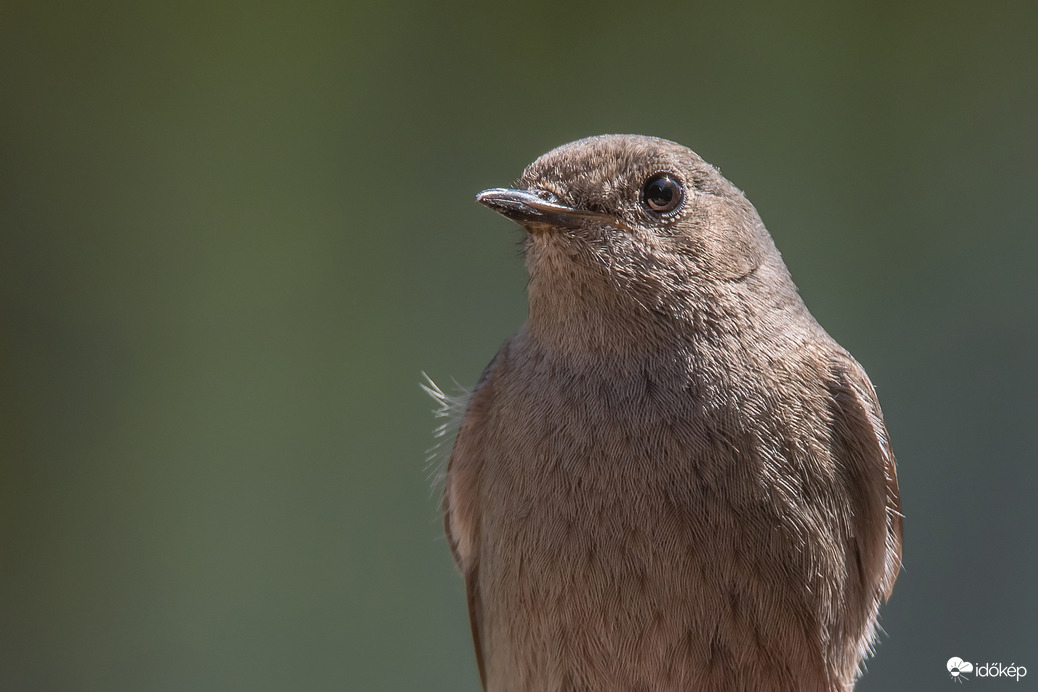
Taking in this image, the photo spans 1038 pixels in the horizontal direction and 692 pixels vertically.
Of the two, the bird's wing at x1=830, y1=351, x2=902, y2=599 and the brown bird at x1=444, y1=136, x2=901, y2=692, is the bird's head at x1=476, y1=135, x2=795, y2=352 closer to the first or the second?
the brown bird at x1=444, y1=136, x2=901, y2=692

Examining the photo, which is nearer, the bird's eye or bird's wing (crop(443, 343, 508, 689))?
the bird's eye

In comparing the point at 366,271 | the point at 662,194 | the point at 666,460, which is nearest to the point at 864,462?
the point at 666,460

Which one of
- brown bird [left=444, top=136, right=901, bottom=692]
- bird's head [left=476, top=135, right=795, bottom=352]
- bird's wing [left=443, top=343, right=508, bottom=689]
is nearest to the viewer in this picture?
brown bird [left=444, top=136, right=901, bottom=692]

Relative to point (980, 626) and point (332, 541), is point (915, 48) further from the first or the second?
point (332, 541)

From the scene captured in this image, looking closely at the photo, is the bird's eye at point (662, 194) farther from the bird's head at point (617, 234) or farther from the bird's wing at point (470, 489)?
the bird's wing at point (470, 489)

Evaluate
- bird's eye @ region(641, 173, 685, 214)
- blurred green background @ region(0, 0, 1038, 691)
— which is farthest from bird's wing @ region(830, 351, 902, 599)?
blurred green background @ region(0, 0, 1038, 691)

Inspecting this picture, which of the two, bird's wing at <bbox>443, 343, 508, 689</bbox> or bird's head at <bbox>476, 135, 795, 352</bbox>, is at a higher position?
bird's head at <bbox>476, 135, 795, 352</bbox>
